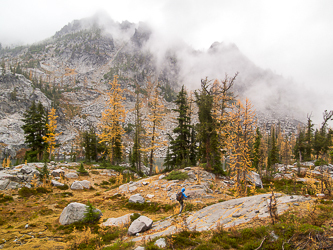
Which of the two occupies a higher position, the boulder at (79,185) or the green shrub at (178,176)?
the green shrub at (178,176)

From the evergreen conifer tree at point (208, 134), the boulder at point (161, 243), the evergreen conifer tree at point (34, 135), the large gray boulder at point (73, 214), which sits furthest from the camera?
the evergreen conifer tree at point (34, 135)

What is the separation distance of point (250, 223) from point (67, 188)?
54.0ft

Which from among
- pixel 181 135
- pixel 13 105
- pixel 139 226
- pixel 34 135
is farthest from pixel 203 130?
pixel 13 105

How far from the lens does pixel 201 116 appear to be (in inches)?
747

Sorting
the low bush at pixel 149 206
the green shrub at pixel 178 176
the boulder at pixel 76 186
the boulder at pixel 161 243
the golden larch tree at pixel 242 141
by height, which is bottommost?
the low bush at pixel 149 206

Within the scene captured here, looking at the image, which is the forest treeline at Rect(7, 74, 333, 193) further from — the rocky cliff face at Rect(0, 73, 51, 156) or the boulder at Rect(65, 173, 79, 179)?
the rocky cliff face at Rect(0, 73, 51, 156)

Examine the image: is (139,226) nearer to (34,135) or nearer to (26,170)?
(26,170)

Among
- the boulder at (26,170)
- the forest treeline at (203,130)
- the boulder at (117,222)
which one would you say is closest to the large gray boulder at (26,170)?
the boulder at (26,170)

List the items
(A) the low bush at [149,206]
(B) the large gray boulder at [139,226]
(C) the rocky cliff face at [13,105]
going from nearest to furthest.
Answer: (B) the large gray boulder at [139,226]
(A) the low bush at [149,206]
(C) the rocky cliff face at [13,105]

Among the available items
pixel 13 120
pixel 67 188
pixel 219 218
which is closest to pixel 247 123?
pixel 219 218

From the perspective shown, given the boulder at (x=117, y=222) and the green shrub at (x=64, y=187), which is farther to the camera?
the green shrub at (x=64, y=187)

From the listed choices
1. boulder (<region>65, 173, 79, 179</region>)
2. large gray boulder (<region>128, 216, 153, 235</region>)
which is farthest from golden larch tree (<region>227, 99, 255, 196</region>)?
boulder (<region>65, 173, 79, 179</region>)

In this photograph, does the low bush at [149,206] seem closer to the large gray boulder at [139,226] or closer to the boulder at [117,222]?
the boulder at [117,222]

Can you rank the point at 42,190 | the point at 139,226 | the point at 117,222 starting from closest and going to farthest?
the point at 139,226
the point at 117,222
the point at 42,190
